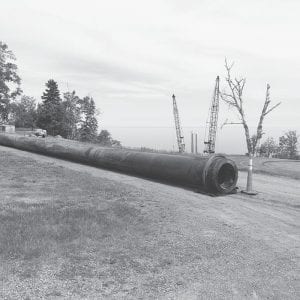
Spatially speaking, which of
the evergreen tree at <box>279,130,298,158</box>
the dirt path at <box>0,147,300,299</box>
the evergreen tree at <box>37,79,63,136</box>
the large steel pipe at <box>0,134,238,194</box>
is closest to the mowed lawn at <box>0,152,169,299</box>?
the dirt path at <box>0,147,300,299</box>

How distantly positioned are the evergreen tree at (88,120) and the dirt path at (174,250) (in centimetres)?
11021

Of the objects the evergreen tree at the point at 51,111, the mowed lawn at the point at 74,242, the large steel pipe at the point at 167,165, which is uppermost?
the evergreen tree at the point at 51,111

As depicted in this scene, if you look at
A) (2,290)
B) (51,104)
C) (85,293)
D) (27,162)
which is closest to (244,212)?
(85,293)

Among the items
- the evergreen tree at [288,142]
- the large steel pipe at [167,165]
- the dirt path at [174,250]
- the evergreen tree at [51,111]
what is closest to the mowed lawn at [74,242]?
the dirt path at [174,250]

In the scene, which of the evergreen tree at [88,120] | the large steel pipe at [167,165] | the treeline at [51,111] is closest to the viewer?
the large steel pipe at [167,165]

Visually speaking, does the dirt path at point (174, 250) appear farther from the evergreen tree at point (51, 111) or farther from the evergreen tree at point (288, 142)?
the evergreen tree at point (288, 142)

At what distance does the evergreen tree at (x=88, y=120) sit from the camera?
399 feet

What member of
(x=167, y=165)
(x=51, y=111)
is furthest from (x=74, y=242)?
(x=51, y=111)

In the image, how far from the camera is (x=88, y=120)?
421ft

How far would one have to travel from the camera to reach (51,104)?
3686 inches

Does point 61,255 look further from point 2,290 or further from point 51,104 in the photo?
point 51,104

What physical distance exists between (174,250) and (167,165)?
26.5 feet

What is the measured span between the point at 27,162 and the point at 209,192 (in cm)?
1116

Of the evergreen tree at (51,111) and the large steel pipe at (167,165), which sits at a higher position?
the evergreen tree at (51,111)
